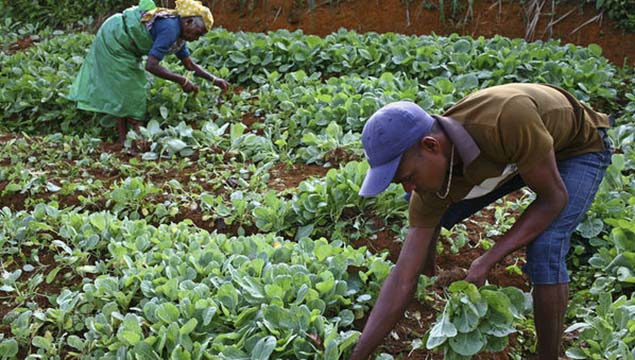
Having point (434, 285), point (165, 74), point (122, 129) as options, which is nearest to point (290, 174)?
point (165, 74)

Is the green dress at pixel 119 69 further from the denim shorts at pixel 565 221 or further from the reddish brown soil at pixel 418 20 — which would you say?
the reddish brown soil at pixel 418 20

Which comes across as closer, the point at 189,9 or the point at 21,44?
the point at 189,9

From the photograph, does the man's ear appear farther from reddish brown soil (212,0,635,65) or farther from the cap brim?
reddish brown soil (212,0,635,65)

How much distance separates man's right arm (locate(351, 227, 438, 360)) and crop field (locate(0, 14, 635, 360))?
16cm

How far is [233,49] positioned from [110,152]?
75.4 inches

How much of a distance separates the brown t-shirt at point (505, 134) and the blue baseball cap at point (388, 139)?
165 millimetres

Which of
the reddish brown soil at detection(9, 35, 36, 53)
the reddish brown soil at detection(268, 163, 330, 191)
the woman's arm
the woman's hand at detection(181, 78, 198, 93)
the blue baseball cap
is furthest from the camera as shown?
the reddish brown soil at detection(9, 35, 36, 53)

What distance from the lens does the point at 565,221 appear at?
2691 millimetres

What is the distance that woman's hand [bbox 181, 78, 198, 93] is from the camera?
5.67m

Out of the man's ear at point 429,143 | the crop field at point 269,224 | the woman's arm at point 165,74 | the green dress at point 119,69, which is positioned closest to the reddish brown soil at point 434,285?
the crop field at point 269,224

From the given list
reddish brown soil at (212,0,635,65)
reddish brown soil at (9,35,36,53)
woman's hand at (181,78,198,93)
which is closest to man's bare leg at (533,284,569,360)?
woman's hand at (181,78,198,93)

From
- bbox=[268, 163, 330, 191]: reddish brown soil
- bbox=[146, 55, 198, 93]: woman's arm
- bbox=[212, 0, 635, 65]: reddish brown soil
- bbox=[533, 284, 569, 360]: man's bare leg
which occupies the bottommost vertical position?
bbox=[212, 0, 635, 65]: reddish brown soil

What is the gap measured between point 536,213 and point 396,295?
0.56 meters

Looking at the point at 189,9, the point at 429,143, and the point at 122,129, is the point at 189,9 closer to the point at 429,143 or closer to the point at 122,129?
the point at 122,129
